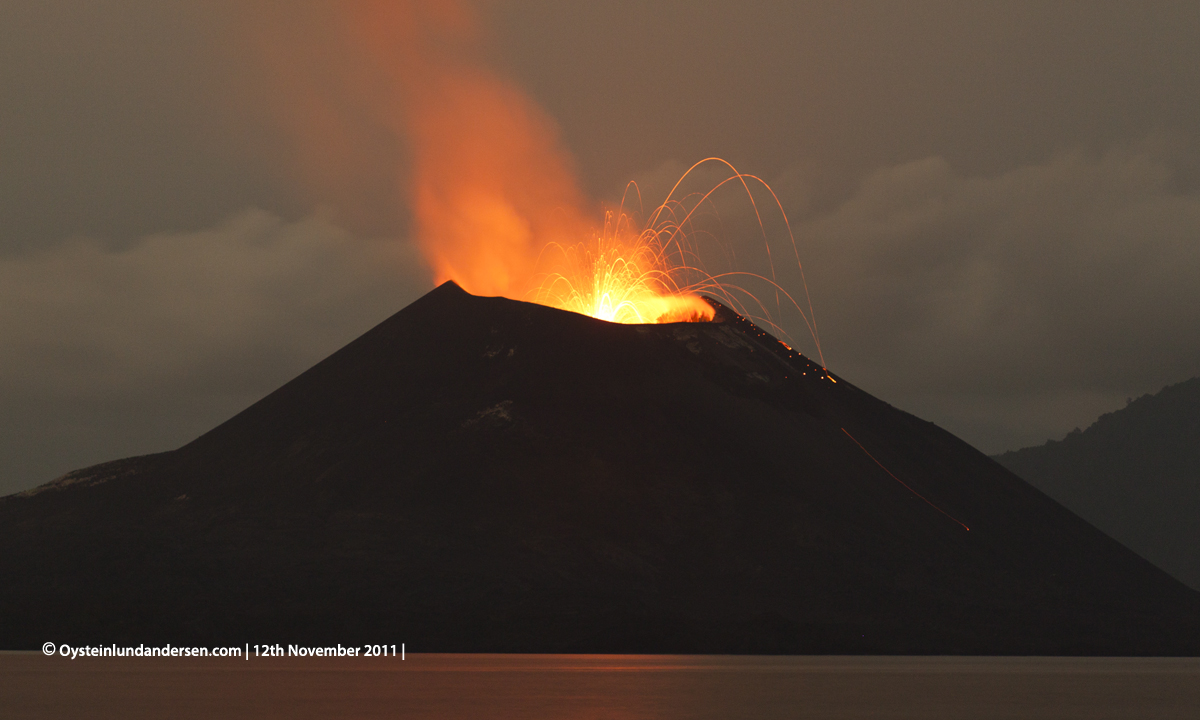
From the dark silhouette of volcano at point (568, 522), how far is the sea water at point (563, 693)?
1923 inches

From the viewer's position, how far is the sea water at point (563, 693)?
3497cm

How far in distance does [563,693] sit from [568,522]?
293 feet

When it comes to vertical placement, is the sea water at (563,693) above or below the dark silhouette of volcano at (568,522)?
below

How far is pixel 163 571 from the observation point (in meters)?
120

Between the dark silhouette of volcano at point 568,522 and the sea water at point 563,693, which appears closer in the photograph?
the sea water at point 563,693

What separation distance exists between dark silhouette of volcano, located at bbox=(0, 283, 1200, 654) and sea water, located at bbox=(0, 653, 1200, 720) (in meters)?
48.9

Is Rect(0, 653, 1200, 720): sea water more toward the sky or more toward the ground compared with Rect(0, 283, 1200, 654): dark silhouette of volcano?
more toward the ground

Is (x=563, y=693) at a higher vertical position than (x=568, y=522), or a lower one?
lower

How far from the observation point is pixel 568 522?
132250mm

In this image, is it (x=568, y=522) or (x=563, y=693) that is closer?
(x=563, y=693)

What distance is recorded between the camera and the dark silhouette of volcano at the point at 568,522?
113812mm

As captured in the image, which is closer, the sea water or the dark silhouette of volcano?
the sea water

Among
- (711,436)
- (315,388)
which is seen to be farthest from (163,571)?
(711,436)

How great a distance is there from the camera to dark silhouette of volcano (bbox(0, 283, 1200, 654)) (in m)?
114
